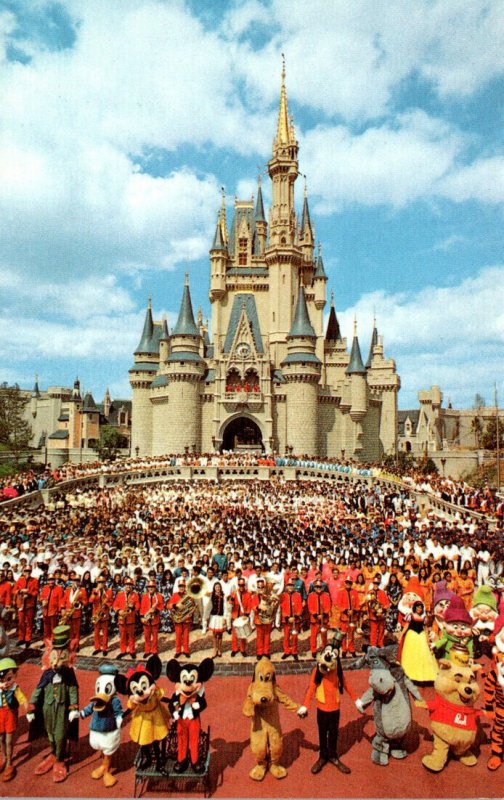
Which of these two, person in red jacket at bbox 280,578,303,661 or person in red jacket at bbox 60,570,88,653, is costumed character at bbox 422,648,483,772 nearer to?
person in red jacket at bbox 280,578,303,661

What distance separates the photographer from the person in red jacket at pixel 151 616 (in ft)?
30.5

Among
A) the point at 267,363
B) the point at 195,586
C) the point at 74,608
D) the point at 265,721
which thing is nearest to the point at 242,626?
the point at 195,586

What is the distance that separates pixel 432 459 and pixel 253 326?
20.8 m

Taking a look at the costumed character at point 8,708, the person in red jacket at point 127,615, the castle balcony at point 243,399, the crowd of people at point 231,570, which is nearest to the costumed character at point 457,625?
the crowd of people at point 231,570

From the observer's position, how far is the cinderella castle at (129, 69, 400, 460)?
42969 mm

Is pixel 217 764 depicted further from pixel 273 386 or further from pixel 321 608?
pixel 273 386

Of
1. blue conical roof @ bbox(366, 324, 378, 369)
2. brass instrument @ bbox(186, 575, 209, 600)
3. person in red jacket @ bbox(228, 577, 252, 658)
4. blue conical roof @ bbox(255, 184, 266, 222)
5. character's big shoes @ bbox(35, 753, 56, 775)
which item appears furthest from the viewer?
blue conical roof @ bbox(255, 184, 266, 222)

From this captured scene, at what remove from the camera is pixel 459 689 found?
589 centimetres

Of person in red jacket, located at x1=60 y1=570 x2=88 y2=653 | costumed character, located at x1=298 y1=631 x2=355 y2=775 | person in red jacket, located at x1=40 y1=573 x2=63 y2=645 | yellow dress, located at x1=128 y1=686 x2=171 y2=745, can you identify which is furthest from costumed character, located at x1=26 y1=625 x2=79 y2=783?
person in red jacket, located at x1=40 y1=573 x2=63 y2=645

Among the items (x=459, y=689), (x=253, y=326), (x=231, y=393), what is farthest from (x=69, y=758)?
(x=253, y=326)

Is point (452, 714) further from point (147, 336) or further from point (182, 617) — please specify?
point (147, 336)

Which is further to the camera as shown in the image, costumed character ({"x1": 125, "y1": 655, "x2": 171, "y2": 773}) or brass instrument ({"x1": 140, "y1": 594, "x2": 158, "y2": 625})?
brass instrument ({"x1": 140, "y1": 594, "x2": 158, "y2": 625})

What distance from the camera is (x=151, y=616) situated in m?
9.30

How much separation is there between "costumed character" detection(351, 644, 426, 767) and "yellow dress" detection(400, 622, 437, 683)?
139cm
